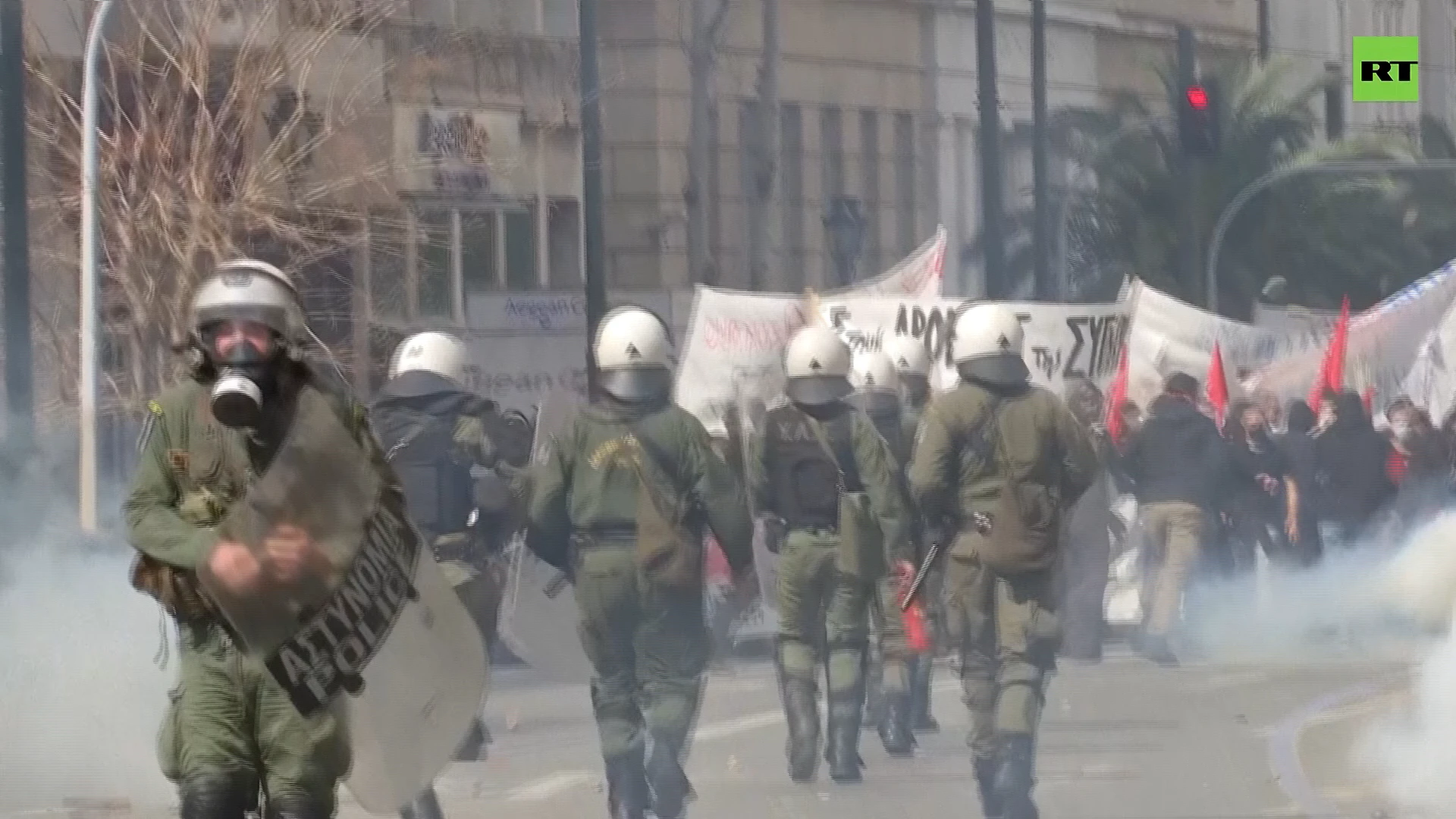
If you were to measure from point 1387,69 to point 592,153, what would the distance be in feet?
8.19

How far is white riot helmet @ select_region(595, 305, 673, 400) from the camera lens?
764 centimetres

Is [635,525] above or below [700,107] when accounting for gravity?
below

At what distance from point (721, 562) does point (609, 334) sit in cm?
84

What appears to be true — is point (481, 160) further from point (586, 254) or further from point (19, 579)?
point (19, 579)

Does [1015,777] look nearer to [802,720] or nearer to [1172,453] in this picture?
[802,720]

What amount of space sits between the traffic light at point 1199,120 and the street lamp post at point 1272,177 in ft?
0.55

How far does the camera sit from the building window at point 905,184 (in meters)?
7.91

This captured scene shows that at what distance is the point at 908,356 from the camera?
8.39 m

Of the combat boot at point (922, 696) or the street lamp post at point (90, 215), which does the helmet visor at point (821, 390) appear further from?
the street lamp post at point (90, 215)

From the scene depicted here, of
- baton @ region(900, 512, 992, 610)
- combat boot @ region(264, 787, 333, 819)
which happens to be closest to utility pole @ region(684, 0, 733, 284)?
baton @ region(900, 512, 992, 610)

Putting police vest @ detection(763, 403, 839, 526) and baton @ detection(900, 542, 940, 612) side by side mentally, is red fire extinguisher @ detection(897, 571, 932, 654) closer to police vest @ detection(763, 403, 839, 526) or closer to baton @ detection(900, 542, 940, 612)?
baton @ detection(900, 542, 940, 612)

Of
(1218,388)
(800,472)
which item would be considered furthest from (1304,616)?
(800,472)

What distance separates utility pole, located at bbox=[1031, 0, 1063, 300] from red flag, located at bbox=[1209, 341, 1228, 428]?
31.1 inches

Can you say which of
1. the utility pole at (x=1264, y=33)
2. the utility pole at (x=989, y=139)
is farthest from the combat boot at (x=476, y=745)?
the utility pole at (x=1264, y=33)
